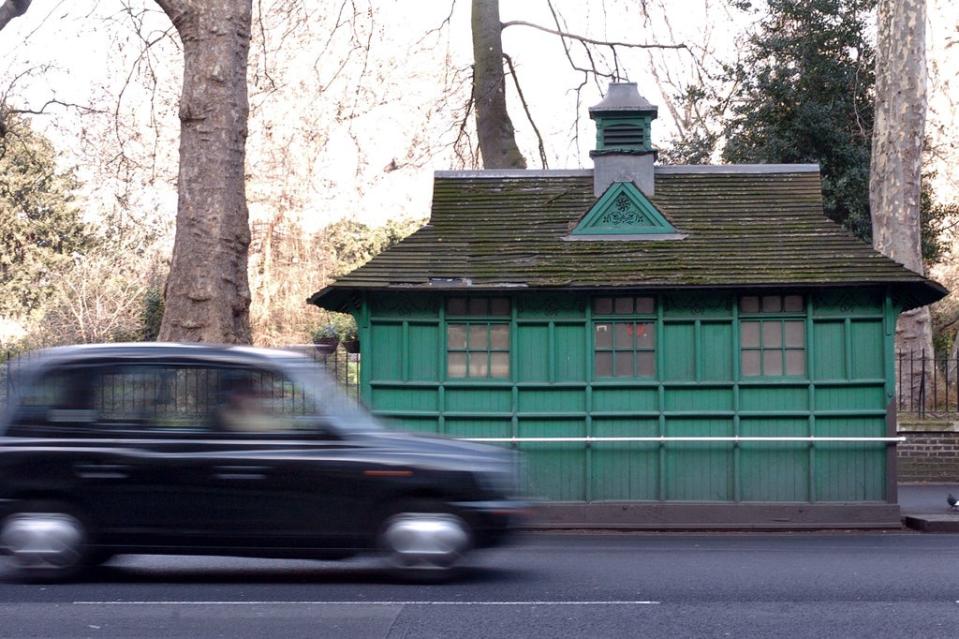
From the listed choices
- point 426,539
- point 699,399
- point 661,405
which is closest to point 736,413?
point 699,399

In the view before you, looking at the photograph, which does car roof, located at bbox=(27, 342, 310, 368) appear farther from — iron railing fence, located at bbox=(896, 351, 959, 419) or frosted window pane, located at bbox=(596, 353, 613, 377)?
iron railing fence, located at bbox=(896, 351, 959, 419)

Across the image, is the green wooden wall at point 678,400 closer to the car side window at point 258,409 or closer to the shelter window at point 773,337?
the shelter window at point 773,337

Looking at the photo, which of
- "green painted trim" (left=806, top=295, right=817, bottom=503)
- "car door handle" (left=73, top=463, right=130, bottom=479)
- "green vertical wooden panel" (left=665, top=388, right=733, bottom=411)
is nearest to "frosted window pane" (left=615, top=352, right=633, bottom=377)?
"green vertical wooden panel" (left=665, top=388, right=733, bottom=411)

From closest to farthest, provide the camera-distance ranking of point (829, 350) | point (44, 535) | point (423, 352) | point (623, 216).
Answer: point (44, 535) → point (829, 350) → point (423, 352) → point (623, 216)

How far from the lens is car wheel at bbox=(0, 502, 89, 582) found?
987 centimetres

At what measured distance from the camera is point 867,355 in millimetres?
15969

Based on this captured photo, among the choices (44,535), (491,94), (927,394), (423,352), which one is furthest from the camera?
(491,94)

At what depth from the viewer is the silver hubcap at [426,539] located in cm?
996

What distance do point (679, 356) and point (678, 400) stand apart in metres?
0.53

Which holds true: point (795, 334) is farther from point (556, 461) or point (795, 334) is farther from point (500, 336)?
point (500, 336)

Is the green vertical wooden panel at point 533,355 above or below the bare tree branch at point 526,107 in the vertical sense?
below

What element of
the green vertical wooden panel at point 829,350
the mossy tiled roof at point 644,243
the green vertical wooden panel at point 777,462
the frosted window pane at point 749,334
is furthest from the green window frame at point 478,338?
the green vertical wooden panel at point 829,350

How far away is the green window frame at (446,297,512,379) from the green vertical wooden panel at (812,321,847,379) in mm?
3714

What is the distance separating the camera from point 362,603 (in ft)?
29.9
